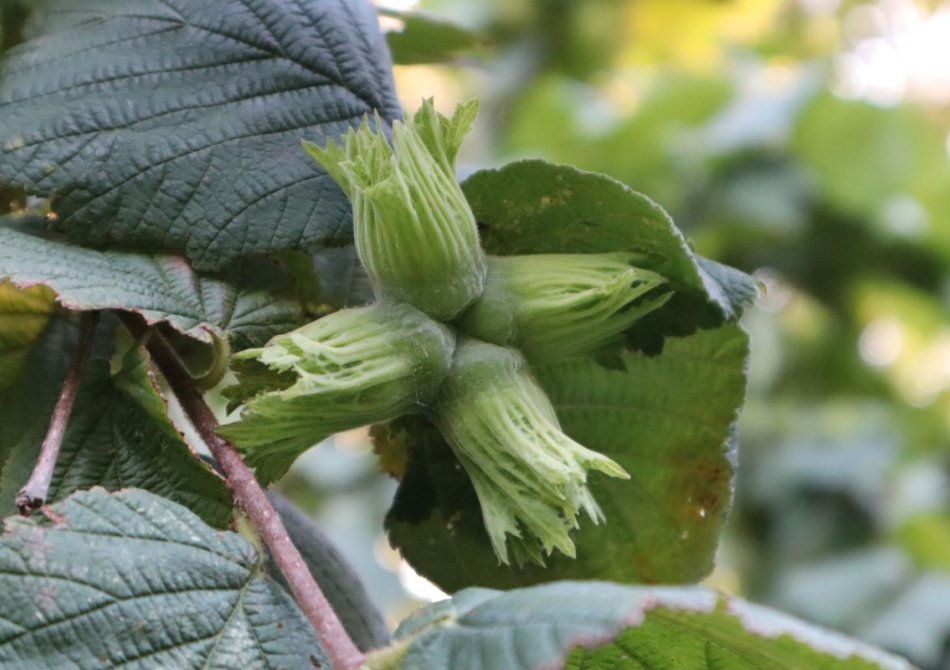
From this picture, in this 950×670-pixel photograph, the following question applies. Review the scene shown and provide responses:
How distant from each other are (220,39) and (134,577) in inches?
12.2

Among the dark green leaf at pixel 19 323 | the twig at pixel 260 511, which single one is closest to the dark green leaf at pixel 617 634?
the twig at pixel 260 511

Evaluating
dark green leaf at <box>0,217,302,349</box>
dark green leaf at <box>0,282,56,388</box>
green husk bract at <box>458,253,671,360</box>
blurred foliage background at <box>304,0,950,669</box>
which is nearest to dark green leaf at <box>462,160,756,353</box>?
green husk bract at <box>458,253,671,360</box>

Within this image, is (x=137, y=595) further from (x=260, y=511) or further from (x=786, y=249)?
(x=786, y=249)

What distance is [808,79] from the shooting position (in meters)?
2.77

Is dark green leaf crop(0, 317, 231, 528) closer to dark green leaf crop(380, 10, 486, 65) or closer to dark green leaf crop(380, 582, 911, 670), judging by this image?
dark green leaf crop(380, 582, 911, 670)

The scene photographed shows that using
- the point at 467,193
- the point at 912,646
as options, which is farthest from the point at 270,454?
the point at 912,646

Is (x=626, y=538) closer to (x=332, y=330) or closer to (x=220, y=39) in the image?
(x=332, y=330)

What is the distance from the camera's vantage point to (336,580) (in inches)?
27.1

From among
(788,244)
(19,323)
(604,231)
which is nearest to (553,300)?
(604,231)

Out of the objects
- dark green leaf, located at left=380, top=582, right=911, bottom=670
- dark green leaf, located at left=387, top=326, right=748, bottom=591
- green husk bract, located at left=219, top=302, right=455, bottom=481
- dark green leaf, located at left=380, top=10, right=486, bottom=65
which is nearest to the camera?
dark green leaf, located at left=380, top=582, right=911, bottom=670

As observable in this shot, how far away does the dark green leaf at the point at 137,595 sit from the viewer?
18.3 inches

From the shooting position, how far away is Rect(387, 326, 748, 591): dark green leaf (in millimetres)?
667

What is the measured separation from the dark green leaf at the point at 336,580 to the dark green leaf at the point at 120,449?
0.30ft

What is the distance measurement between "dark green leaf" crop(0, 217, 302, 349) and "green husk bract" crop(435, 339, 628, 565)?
0.38ft
